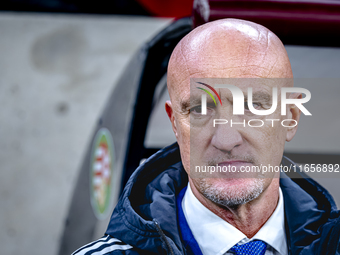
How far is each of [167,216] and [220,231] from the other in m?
0.11

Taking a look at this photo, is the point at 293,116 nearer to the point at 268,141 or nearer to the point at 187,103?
the point at 268,141

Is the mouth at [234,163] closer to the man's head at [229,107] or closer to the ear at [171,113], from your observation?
the man's head at [229,107]

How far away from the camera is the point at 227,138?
49cm

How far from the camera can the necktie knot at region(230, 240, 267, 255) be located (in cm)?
54

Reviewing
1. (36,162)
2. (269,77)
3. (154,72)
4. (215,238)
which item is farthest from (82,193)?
(36,162)

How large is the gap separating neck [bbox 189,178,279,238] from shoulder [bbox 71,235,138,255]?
7.3 inches

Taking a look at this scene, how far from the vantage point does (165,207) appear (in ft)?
1.92

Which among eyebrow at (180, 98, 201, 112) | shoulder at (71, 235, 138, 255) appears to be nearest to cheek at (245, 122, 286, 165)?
eyebrow at (180, 98, 201, 112)

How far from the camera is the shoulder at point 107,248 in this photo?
57 cm

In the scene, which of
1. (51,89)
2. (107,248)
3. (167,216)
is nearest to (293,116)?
(167,216)

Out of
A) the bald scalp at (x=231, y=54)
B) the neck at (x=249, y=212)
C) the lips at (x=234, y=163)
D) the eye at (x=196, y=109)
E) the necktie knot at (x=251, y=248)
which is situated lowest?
the necktie knot at (x=251, y=248)

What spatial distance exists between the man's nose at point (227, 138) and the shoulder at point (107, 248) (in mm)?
282

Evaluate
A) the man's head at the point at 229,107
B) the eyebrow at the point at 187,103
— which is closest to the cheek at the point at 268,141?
the man's head at the point at 229,107

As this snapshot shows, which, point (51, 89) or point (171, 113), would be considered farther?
point (51, 89)
